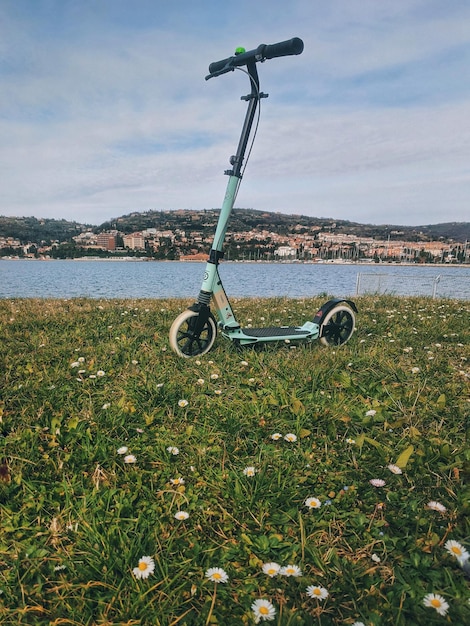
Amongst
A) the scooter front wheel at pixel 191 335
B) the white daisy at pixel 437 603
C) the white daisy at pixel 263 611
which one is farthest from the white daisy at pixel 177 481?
the scooter front wheel at pixel 191 335

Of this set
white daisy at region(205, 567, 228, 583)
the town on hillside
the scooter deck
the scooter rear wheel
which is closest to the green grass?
white daisy at region(205, 567, 228, 583)

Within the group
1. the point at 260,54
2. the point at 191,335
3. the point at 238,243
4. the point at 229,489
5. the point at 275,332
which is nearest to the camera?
the point at 229,489

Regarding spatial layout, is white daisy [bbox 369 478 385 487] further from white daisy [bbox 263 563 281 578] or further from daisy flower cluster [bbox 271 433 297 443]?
white daisy [bbox 263 563 281 578]

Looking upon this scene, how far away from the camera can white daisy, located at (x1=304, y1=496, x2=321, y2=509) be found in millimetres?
1889

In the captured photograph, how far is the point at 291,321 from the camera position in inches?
262

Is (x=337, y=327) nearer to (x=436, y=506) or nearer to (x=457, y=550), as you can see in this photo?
(x=436, y=506)

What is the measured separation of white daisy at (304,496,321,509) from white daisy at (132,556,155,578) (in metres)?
0.77

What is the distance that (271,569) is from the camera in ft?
4.89

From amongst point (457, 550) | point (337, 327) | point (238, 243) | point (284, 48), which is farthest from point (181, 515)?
point (238, 243)

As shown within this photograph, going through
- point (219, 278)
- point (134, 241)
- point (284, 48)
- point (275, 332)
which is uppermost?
point (134, 241)

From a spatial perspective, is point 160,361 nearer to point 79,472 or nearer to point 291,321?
point 79,472

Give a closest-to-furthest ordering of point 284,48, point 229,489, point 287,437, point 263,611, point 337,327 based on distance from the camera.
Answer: point 263,611
point 229,489
point 287,437
point 284,48
point 337,327

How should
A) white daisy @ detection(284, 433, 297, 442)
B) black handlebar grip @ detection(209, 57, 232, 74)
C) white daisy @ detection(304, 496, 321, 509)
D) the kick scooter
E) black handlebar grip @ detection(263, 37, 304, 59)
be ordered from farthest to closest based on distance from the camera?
black handlebar grip @ detection(209, 57, 232, 74)
the kick scooter
black handlebar grip @ detection(263, 37, 304, 59)
white daisy @ detection(284, 433, 297, 442)
white daisy @ detection(304, 496, 321, 509)

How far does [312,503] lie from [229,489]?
1.36ft
